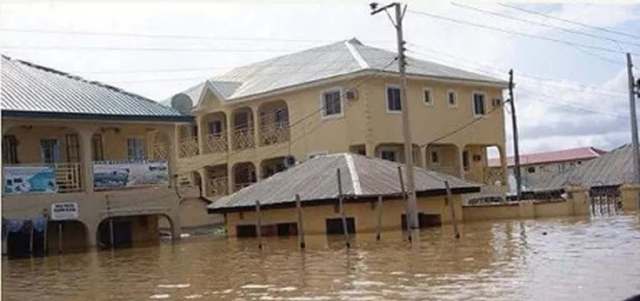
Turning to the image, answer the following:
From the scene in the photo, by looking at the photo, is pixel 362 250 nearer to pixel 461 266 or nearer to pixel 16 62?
pixel 461 266

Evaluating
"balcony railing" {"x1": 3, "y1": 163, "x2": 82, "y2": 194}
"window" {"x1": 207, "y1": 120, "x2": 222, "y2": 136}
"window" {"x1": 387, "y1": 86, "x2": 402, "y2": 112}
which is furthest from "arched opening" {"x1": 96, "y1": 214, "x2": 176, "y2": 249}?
"window" {"x1": 207, "y1": 120, "x2": 222, "y2": 136}

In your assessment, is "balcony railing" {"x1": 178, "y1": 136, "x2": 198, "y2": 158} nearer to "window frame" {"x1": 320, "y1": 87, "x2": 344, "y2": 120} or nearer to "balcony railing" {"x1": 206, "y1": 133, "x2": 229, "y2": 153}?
"balcony railing" {"x1": 206, "y1": 133, "x2": 229, "y2": 153}

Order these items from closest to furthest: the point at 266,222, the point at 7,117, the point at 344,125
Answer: the point at 7,117 < the point at 266,222 < the point at 344,125

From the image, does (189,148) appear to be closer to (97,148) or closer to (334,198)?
(97,148)

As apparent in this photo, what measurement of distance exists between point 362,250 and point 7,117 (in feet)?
32.9

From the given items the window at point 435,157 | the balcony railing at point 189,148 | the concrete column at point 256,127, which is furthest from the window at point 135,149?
the window at point 435,157

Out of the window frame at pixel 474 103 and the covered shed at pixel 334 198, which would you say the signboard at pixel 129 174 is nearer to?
the covered shed at pixel 334 198

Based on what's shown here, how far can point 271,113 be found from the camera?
34.1 m

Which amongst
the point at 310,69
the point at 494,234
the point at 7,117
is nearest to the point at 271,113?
the point at 310,69

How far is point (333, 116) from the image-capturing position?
102ft

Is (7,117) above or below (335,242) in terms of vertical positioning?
above

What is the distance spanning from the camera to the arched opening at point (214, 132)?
35.3m

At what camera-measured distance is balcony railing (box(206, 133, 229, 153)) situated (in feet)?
115

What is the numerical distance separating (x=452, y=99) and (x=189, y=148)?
11418mm
